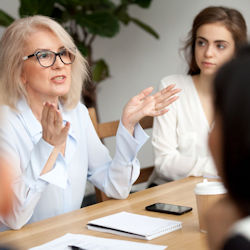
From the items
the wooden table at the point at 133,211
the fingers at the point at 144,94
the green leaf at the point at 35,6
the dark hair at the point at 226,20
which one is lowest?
the wooden table at the point at 133,211

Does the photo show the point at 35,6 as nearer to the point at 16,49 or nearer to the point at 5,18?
the point at 5,18

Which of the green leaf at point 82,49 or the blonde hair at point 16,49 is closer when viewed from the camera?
the blonde hair at point 16,49

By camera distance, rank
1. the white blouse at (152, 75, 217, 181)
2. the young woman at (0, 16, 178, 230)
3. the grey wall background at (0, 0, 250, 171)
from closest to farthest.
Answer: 1. the young woman at (0, 16, 178, 230)
2. the white blouse at (152, 75, 217, 181)
3. the grey wall background at (0, 0, 250, 171)

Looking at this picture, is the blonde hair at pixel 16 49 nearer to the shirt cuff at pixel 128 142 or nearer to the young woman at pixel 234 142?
the shirt cuff at pixel 128 142

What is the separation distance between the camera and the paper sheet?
119 cm

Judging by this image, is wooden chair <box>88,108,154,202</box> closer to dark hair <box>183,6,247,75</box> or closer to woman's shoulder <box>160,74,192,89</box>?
woman's shoulder <box>160,74,192,89</box>

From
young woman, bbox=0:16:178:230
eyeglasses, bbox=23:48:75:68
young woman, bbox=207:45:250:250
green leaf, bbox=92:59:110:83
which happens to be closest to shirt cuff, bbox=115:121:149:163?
young woman, bbox=0:16:178:230

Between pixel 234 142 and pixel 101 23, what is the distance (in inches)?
136

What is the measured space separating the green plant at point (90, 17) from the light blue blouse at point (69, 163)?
1.56 metres

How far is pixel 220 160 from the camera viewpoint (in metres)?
0.47

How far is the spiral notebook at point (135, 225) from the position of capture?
1.28m

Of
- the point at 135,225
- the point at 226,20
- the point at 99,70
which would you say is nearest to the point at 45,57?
the point at 135,225

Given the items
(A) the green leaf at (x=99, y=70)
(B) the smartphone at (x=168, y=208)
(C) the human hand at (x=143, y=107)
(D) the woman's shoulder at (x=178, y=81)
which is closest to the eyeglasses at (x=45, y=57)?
(C) the human hand at (x=143, y=107)

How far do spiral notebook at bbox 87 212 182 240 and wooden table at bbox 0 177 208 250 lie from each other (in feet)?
0.05
